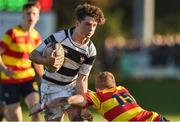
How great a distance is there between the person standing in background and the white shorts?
6.90 feet

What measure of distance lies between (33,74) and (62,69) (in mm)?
2724

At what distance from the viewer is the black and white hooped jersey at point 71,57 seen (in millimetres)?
11570

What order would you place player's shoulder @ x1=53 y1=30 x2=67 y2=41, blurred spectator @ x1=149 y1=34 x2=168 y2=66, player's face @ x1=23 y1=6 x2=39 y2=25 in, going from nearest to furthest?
player's shoulder @ x1=53 y1=30 x2=67 y2=41 < player's face @ x1=23 y1=6 x2=39 y2=25 < blurred spectator @ x1=149 y1=34 x2=168 y2=66

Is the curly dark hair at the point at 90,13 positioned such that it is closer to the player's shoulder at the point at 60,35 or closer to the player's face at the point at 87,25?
the player's face at the point at 87,25

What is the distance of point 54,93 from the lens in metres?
11.9

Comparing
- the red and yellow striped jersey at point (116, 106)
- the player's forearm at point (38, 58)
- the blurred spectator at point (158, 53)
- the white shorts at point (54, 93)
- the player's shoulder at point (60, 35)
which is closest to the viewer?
the red and yellow striped jersey at point (116, 106)

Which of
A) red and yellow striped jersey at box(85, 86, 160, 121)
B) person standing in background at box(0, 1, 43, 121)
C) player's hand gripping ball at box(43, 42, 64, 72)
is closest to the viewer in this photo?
red and yellow striped jersey at box(85, 86, 160, 121)

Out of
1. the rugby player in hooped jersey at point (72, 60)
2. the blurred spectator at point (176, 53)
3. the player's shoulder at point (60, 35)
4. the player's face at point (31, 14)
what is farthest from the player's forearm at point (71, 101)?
the blurred spectator at point (176, 53)

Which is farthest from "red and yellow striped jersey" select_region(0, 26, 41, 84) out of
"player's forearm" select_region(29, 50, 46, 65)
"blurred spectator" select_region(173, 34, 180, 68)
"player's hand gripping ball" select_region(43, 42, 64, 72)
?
"blurred spectator" select_region(173, 34, 180, 68)

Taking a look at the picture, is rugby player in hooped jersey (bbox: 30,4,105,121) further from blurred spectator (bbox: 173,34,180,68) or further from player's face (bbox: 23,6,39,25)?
blurred spectator (bbox: 173,34,180,68)

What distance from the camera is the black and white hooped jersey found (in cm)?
1157

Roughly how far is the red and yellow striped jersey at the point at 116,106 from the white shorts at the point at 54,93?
1019 mm

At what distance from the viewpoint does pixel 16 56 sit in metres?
14.3

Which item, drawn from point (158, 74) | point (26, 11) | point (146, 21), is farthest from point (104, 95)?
point (146, 21)
